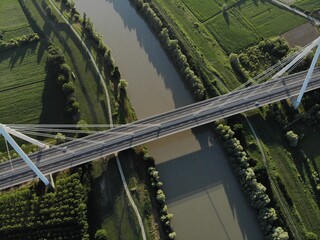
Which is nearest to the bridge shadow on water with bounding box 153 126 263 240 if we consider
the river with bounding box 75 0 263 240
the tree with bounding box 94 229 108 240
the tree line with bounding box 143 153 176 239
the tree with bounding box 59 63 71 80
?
the river with bounding box 75 0 263 240

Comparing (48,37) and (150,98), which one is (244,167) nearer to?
(150,98)

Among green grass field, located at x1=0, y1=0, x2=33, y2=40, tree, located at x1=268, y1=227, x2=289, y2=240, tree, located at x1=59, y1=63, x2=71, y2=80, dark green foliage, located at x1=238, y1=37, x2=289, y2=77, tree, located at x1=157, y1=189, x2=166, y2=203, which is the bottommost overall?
tree, located at x1=268, y1=227, x2=289, y2=240

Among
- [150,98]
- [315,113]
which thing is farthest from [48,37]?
[315,113]

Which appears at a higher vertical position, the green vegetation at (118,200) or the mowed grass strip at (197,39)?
the mowed grass strip at (197,39)

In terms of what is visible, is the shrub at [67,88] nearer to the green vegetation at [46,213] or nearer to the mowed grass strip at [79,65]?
the mowed grass strip at [79,65]

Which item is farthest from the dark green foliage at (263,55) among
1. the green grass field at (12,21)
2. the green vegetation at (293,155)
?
the green grass field at (12,21)

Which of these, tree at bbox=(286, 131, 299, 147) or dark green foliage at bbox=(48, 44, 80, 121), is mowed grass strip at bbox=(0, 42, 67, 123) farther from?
tree at bbox=(286, 131, 299, 147)

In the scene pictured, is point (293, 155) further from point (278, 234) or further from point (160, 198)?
point (160, 198)
